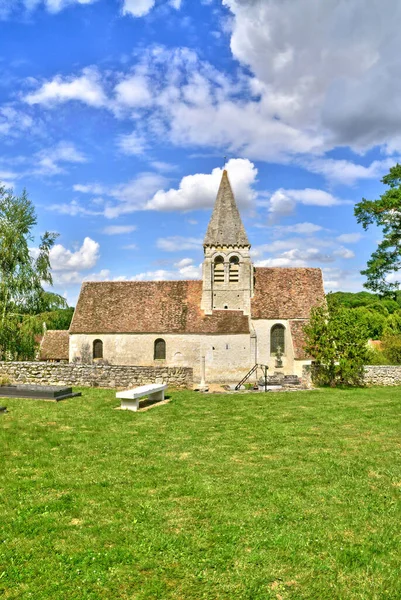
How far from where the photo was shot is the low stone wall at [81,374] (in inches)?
825

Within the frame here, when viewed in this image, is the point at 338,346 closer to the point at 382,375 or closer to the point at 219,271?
the point at 382,375

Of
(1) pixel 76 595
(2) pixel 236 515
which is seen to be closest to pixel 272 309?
(2) pixel 236 515

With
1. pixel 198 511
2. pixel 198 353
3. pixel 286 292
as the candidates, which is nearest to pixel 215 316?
pixel 198 353

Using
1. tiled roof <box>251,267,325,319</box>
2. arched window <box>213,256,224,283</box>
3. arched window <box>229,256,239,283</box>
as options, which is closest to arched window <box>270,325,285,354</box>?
tiled roof <box>251,267,325,319</box>

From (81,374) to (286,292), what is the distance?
16.4m

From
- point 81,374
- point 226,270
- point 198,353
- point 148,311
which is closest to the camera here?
point 81,374

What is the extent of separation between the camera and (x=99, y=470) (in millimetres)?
Answer: 8867

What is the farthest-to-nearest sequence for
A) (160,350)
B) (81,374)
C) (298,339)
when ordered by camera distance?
(160,350)
(298,339)
(81,374)

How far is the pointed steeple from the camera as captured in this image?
31047mm

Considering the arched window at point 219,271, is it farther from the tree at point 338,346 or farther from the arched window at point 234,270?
the tree at point 338,346

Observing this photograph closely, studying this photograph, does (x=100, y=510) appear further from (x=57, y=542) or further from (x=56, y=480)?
(x=56, y=480)

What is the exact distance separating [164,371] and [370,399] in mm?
9707

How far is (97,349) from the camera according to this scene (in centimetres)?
3022

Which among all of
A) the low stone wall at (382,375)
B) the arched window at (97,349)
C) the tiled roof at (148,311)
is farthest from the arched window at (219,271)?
the low stone wall at (382,375)
